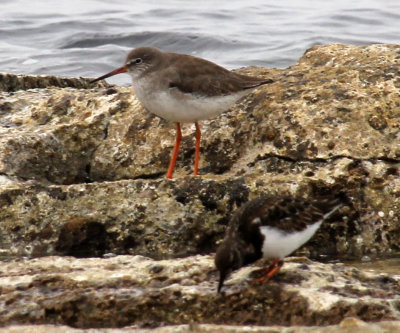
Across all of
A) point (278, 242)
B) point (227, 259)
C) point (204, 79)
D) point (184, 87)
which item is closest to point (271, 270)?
point (278, 242)

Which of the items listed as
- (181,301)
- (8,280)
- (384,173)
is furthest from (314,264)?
(8,280)

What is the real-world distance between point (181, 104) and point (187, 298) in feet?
8.42

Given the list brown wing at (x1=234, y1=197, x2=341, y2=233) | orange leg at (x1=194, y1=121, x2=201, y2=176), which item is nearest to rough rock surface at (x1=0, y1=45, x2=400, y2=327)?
orange leg at (x1=194, y1=121, x2=201, y2=176)

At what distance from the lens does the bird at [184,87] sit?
6.94 meters

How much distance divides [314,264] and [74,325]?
5.63 feet

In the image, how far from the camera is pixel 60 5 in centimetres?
2027

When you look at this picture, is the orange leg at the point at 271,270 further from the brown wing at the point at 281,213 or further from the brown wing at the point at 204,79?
the brown wing at the point at 204,79

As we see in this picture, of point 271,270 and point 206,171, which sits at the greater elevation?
point 206,171

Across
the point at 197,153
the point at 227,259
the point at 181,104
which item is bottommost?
the point at 227,259

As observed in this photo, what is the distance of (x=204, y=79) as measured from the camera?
721cm

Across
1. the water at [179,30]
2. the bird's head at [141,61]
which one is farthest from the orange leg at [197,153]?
the water at [179,30]

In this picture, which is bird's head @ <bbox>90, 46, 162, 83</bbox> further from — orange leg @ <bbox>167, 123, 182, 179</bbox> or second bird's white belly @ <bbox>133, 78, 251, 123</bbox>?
orange leg @ <bbox>167, 123, 182, 179</bbox>

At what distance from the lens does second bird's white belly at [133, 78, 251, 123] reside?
6.90m

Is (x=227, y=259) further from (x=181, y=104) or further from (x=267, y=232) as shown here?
(x=181, y=104)
